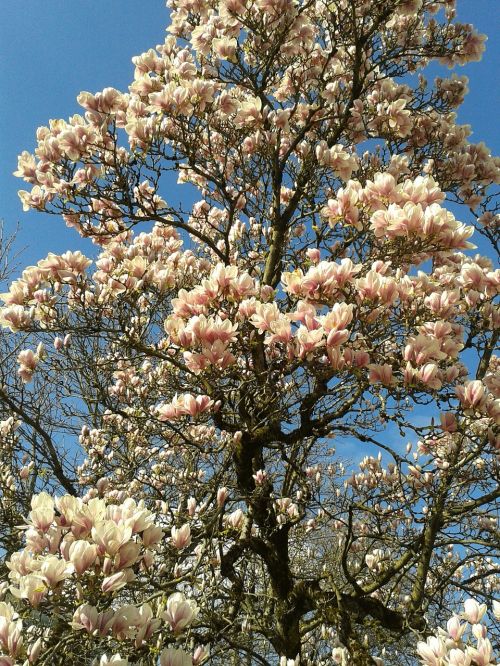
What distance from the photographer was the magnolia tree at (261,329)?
1.91 meters

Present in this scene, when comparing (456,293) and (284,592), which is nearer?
(456,293)

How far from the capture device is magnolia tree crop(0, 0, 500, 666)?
191 centimetres

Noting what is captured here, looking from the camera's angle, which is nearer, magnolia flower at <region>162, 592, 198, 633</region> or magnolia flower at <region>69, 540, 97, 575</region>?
magnolia flower at <region>69, 540, 97, 575</region>

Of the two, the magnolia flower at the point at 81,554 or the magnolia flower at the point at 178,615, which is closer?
the magnolia flower at the point at 81,554

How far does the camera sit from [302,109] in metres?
4.52

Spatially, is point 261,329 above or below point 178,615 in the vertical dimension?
above

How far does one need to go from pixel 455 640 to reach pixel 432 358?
115 cm

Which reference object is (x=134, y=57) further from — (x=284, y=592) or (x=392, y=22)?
(x=284, y=592)

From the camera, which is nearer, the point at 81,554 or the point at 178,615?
the point at 81,554

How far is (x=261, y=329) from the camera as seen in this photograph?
2381 millimetres

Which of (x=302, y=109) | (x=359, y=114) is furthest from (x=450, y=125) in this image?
(x=302, y=109)

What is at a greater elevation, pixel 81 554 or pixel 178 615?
pixel 81 554

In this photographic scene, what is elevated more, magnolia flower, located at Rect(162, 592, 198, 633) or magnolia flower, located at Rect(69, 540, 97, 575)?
magnolia flower, located at Rect(69, 540, 97, 575)

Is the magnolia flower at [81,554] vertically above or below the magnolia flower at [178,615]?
above
